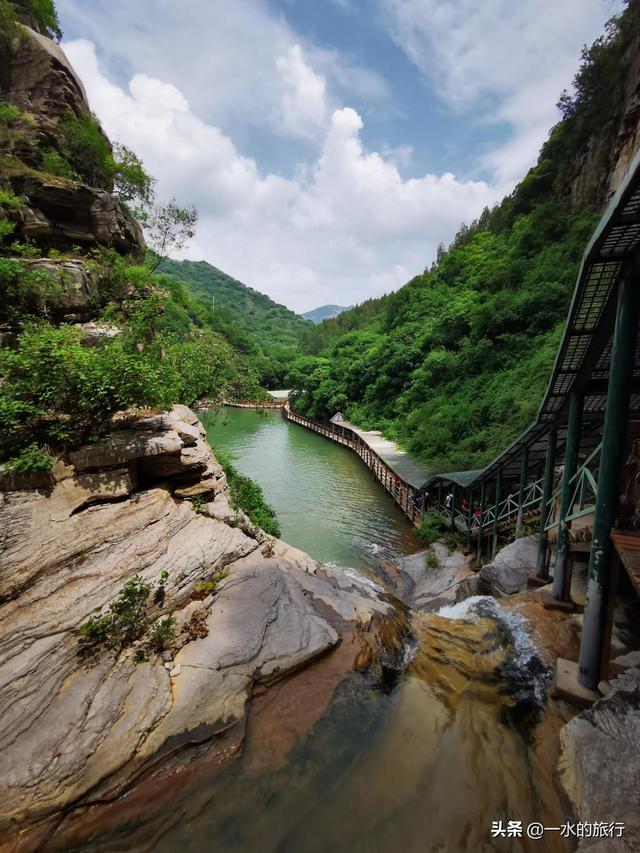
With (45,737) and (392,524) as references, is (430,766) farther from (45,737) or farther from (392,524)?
(392,524)

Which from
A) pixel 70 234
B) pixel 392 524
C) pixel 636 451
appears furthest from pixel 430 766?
pixel 70 234

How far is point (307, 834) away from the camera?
3441mm

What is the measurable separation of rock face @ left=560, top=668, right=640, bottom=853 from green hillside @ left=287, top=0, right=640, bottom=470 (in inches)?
578

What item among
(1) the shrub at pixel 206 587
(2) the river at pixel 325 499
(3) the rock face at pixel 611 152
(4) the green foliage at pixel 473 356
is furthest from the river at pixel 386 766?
(3) the rock face at pixel 611 152

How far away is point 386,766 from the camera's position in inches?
162

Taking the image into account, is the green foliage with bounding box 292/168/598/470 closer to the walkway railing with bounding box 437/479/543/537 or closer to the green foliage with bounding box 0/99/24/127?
the walkway railing with bounding box 437/479/543/537

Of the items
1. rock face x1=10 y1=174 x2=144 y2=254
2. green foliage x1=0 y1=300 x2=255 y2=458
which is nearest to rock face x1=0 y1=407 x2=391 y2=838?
green foliage x1=0 y1=300 x2=255 y2=458

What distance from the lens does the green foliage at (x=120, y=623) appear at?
4637 millimetres

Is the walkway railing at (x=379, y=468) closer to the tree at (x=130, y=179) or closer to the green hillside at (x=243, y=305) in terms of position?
the tree at (x=130, y=179)

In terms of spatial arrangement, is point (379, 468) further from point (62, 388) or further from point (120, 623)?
point (120, 623)

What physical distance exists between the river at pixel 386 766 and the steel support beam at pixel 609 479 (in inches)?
41.6

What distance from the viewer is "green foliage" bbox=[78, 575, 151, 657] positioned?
15.2 feet

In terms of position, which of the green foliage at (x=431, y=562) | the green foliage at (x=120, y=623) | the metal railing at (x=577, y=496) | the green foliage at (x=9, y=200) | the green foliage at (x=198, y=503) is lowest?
the green foliage at (x=431, y=562)

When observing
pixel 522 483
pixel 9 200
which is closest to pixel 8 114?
pixel 9 200
